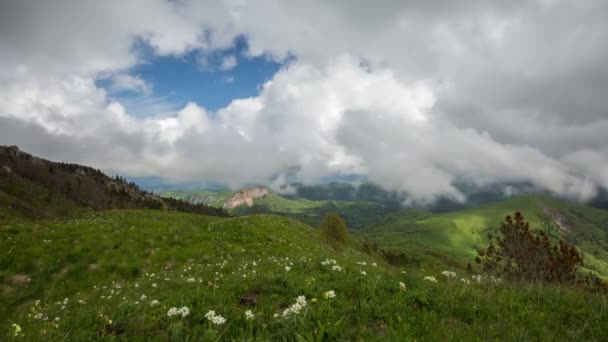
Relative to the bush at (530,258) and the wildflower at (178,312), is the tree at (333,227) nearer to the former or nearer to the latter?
the bush at (530,258)

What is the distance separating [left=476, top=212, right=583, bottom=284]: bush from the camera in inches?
652

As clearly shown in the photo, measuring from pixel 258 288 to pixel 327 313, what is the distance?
2726 millimetres

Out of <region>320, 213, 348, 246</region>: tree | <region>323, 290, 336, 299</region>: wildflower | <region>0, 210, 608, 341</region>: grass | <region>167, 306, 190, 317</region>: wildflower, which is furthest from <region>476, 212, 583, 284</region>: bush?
<region>320, 213, 348, 246</region>: tree

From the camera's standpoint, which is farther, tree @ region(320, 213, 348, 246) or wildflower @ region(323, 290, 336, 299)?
tree @ region(320, 213, 348, 246)

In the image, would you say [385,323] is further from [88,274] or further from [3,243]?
[3,243]

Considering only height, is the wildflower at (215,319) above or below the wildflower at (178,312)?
above

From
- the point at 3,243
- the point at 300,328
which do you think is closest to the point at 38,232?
the point at 3,243

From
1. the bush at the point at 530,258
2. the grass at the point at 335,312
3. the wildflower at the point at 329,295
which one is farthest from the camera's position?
the bush at the point at 530,258

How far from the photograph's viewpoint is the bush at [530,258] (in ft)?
54.3

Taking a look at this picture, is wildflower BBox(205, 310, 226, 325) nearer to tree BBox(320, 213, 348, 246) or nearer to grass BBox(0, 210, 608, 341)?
grass BBox(0, 210, 608, 341)

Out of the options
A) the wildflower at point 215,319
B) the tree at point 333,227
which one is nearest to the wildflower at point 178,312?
the wildflower at point 215,319

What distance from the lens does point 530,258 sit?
673 inches

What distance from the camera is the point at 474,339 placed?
4816mm

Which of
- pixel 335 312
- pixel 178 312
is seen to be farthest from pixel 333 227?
pixel 178 312
